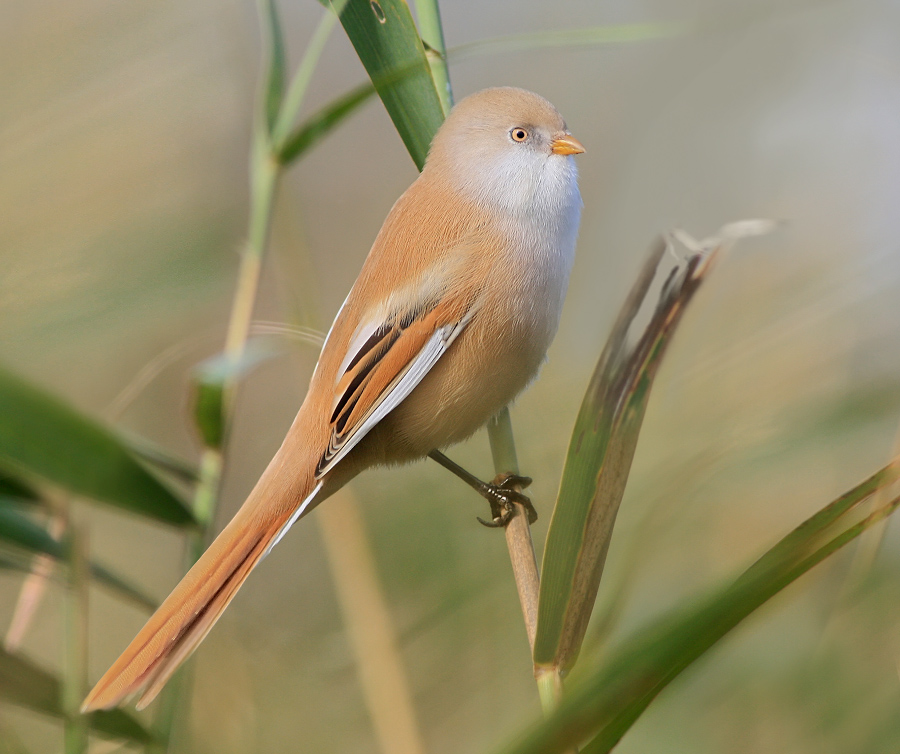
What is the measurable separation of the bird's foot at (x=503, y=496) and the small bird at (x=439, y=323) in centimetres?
2

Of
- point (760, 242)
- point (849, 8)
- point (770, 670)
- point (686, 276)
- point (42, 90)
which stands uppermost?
point (42, 90)

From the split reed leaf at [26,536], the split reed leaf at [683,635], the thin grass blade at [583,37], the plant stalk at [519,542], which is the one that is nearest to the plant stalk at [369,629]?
the plant stalk at [519,542]

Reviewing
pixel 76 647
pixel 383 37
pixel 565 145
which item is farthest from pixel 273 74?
pixel 76 647

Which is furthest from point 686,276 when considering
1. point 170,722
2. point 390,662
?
point 390,662

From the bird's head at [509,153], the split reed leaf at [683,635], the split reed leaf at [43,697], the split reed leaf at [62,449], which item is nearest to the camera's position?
the split reed leaf at [683,635]

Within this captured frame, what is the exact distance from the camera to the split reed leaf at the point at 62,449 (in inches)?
35.4

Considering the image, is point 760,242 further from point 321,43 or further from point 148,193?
point 148,193

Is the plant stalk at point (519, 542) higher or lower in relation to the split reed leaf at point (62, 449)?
lower

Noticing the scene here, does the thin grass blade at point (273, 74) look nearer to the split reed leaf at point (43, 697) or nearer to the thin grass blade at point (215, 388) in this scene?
the thin grass blade at point (215, 388)

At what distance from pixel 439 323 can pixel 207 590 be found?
73cm

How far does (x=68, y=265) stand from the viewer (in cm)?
177

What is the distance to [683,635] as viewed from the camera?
0.70 metres

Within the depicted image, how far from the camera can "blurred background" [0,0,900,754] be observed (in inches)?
52.4

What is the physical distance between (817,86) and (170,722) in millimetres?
2332
